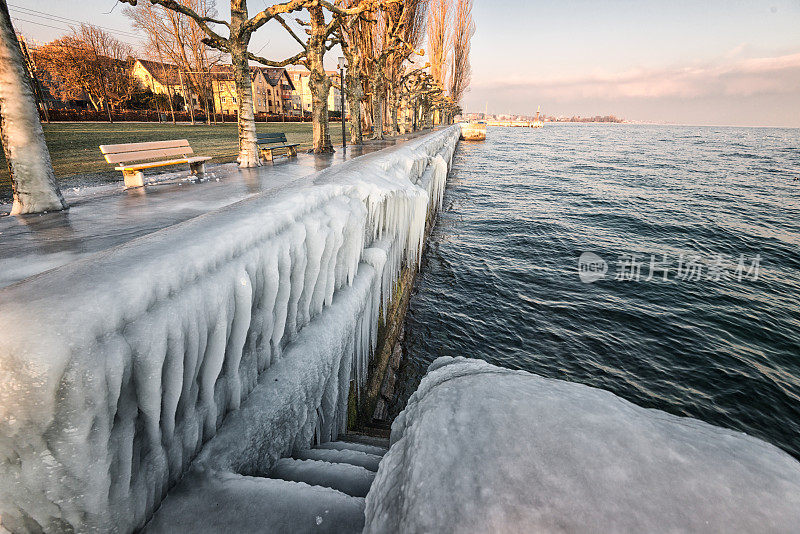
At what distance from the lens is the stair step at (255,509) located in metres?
1.45

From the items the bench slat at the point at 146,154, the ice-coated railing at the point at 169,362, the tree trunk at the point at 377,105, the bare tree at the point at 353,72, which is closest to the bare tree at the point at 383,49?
the tree trunk at the point at 377,105

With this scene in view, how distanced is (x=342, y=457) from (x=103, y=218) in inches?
162

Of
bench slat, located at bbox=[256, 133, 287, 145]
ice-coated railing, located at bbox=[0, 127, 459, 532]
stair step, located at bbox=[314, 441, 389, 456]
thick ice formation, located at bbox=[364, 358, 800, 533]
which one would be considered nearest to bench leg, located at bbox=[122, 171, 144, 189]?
bench slat, located at bbox=[256, 133, 287, 145]

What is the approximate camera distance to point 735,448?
4.47 ft

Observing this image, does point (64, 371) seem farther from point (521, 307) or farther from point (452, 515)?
point (521, 307)

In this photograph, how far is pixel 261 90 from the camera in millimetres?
74438

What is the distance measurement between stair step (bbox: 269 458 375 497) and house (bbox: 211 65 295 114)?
71.9 metres

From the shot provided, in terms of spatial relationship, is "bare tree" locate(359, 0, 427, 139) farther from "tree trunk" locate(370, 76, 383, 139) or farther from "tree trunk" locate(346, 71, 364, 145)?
"tree trunk" locate(346, 71, 364, 145)

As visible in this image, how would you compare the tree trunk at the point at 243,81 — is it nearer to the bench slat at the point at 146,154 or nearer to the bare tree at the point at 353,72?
the bench slat at the point at 146,154

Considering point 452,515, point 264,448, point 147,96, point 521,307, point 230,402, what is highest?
point 147,96

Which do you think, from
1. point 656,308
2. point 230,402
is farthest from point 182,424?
point 656,308

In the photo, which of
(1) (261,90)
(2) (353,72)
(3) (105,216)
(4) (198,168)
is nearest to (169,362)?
(3) (105,216)

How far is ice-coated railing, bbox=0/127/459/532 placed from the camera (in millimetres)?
1181

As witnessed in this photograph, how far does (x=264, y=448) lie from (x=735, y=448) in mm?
2164
